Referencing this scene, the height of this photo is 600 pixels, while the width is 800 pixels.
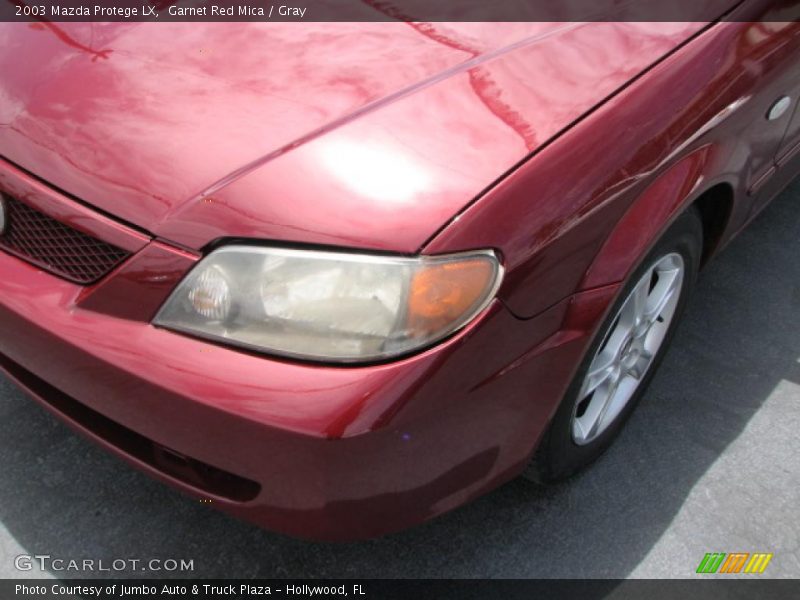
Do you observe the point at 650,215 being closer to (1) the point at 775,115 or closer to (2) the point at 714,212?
(2) the point at 714,212

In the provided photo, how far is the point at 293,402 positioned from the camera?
1.37m

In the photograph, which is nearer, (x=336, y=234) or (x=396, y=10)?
(x=336, y=234)

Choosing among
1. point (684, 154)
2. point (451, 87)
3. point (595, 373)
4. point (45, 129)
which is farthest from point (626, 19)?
point (45, 129)

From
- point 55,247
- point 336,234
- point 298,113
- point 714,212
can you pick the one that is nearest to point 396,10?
point 298,113

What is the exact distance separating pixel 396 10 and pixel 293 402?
96 cm

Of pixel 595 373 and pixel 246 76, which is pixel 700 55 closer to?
pixel 595 373

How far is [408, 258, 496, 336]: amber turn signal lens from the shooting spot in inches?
55.4

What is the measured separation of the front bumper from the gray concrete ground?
371mm

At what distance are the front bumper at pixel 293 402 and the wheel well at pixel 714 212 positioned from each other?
25.7 inches

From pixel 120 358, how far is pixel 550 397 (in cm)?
81
